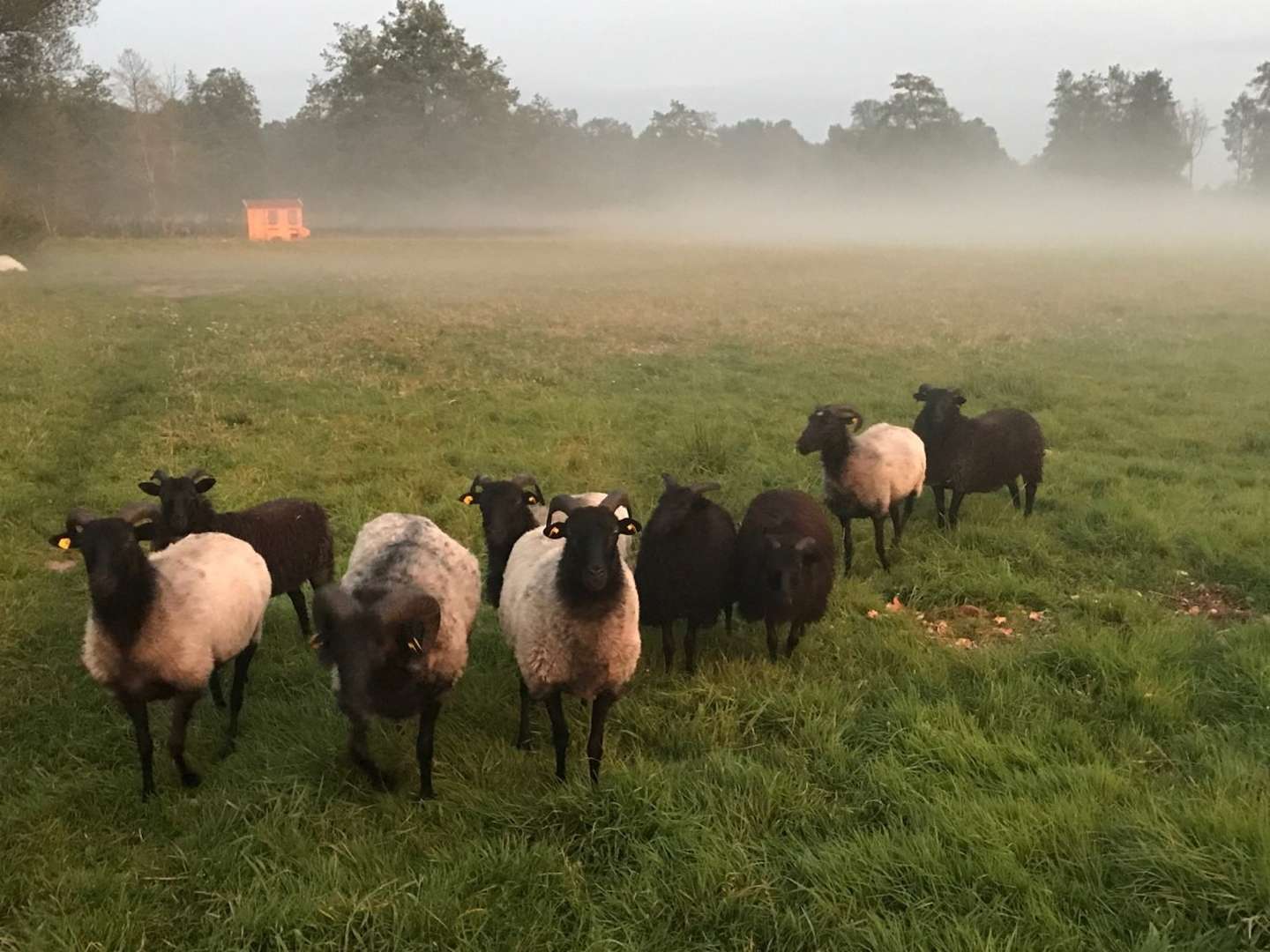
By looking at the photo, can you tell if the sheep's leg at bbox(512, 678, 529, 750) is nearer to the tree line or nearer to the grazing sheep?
the grazing sheep

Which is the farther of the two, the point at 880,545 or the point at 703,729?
the point at 880,545

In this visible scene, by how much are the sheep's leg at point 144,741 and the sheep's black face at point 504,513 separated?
2572 mm

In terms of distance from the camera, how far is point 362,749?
14.5 ft

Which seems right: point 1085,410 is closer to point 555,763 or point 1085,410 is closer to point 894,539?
point 894,539

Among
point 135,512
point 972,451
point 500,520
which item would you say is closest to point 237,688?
point 135,512

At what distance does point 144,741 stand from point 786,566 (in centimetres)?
392

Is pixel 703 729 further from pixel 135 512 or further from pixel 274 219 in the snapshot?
pixel 274 219

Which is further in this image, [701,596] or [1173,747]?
[701,596]

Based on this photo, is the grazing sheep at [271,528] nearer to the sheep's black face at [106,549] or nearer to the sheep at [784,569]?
the sheep's black face at [106,549]

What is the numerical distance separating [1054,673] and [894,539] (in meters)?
2.94

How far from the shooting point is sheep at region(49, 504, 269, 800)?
15.0 ft

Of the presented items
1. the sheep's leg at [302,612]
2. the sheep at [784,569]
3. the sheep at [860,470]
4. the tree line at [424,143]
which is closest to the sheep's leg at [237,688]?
the sheep's leg at [302,612]

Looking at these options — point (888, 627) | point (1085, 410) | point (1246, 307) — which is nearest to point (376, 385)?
point (888, 627)

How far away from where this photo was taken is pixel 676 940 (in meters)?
3.50
